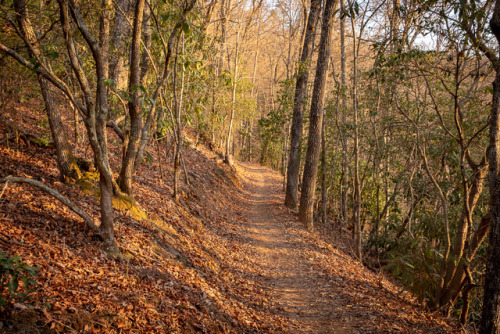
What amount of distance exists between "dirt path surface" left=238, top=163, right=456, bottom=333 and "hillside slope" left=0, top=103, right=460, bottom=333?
0.11 ft

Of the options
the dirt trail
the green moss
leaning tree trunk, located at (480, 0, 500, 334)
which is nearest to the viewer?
leaning tree trunk, located at (480, 0, 500, 334)

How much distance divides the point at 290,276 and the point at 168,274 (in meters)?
3.91

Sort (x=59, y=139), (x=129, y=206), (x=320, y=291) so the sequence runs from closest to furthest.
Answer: (x=59, y=139)
(x=129, y=206)
(x=320, y=291)

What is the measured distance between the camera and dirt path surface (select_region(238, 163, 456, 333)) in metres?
5.84

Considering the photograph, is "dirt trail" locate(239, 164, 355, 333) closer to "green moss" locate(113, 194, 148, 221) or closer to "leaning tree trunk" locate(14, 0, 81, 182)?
"green moss" locate(113, 194, 148, 221)

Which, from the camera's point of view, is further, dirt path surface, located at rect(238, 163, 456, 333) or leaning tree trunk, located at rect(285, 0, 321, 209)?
leaning tree trunk, located at rect(285, 0, 321, 209)

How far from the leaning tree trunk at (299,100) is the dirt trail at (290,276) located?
1352mm

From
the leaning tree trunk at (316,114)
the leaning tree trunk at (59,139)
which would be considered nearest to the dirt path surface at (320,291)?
the leaning tree trunk at (316,114)

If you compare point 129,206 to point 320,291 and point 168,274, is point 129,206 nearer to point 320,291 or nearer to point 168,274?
point 168,274

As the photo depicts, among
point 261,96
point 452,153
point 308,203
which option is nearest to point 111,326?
point 452,153

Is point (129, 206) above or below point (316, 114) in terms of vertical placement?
below

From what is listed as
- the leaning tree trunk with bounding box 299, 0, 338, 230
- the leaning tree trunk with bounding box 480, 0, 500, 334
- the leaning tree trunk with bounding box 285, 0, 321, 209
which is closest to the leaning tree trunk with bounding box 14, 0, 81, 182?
the leaning tree trunk with bounding box 480, 0, 500, 334

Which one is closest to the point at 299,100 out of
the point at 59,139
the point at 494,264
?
the point at 59,139

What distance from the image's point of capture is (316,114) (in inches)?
493
